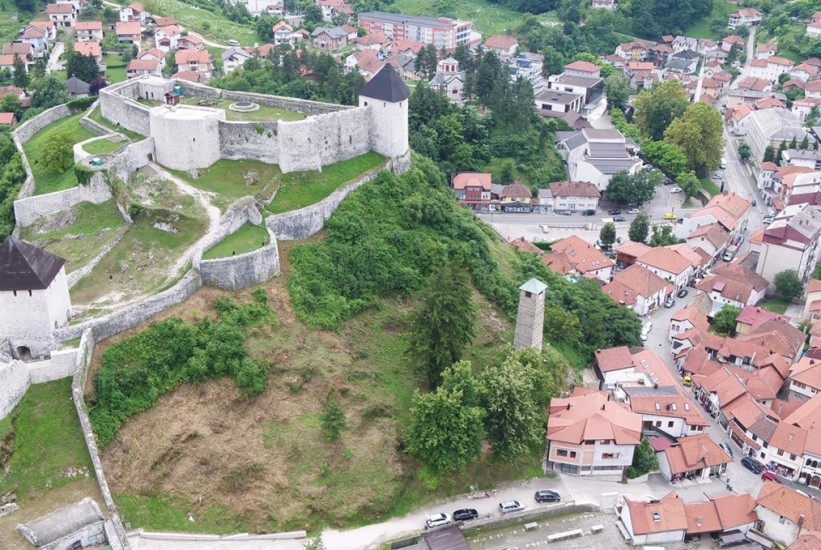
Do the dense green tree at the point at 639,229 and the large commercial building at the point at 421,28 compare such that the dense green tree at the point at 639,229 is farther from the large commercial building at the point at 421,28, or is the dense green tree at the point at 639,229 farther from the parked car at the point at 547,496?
the large commercial building at the point at 421,28

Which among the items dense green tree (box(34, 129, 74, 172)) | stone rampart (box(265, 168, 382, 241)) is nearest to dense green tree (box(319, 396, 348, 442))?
stone rampart (box(265, 168, 382, 241))

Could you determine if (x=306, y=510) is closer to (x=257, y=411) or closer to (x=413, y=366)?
(x=257, y=411)

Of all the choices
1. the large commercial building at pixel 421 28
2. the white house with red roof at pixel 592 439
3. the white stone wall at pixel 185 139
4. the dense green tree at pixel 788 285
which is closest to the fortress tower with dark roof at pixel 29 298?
the white stone wall at pixel 185 139

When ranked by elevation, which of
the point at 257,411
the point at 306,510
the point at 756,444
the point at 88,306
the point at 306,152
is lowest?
the point at 756,444

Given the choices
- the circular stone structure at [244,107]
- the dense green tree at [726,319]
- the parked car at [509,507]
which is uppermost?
the circular stone structure at [244,107]

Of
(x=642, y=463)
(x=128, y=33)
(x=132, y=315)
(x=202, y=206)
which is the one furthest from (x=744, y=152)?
(x=132, y=315)

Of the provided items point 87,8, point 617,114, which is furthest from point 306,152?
point 87,8
